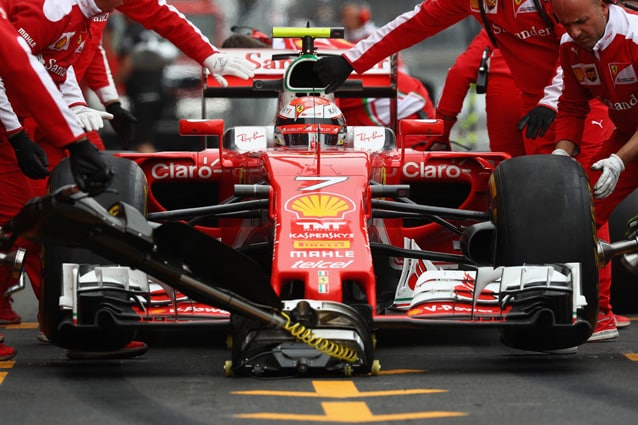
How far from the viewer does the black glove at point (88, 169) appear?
5.26 metres

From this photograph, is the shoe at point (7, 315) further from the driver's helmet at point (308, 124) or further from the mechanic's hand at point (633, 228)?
the mechanic's hand at point (633, 228)

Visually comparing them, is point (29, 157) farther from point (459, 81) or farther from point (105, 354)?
point (459, 81)

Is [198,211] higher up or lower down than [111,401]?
higher up

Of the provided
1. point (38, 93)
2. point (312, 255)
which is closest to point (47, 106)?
point (38, 93)

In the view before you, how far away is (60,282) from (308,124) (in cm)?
184

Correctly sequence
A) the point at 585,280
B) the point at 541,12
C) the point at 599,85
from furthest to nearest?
the point at 541,12, the point at 599,85, the point at 585,280

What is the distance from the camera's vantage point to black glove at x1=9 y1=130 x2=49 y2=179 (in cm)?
636

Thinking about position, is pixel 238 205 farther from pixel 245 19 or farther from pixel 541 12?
pixel 245 19

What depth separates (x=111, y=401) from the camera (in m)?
5.02

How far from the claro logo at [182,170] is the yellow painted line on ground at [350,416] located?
240 centimetres

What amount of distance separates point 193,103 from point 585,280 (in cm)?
1128

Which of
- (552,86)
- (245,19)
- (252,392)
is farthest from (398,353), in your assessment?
(245,19)

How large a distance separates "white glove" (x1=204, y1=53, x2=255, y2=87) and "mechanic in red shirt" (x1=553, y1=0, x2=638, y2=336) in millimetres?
1634

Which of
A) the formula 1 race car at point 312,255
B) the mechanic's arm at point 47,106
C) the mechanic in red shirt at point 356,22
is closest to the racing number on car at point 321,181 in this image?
the formula 1 race car at point 312,255
